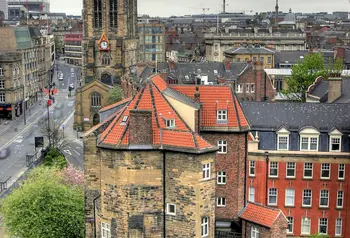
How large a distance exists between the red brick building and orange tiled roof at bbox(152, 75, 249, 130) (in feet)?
28.9

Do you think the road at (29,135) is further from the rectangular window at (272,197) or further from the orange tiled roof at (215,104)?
the orange tiled roof at (215,104)

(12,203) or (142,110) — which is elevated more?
(142,110)

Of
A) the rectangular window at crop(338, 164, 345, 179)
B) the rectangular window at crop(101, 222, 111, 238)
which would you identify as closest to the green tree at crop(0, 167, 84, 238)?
the rectangular window at crop(101, 222, 111, 238)

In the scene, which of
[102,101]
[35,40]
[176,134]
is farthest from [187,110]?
[35,40]

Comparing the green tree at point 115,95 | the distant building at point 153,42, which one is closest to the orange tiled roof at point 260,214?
the green tree at point 115,95

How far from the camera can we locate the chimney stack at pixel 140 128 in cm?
4266

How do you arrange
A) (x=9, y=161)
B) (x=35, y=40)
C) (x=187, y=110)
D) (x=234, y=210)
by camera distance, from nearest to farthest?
(x=187, y=110)
(x=234, y=210)
(x=9, y=161)
(x=35, y=40)

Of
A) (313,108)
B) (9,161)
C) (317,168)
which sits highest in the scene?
(313,108)

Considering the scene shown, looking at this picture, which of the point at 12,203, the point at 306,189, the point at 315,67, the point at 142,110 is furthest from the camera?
the point at 315,67

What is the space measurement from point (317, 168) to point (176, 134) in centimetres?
2349

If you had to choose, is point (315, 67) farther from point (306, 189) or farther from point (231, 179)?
point (231, 179)

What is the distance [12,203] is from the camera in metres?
58.3

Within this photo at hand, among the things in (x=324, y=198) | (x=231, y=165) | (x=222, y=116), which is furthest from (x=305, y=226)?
(x=222, y=116)

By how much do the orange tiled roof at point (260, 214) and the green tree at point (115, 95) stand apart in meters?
65.9
